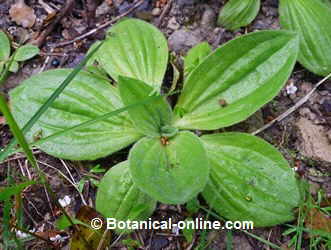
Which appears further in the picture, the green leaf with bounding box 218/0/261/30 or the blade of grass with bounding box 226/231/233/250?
the green leaf with bounding box 218/0/261/30

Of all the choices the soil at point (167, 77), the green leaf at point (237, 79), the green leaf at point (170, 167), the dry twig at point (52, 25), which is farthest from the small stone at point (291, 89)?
the dry twig at point (52, 25)

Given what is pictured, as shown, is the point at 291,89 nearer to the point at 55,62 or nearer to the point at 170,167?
the point at 170,167

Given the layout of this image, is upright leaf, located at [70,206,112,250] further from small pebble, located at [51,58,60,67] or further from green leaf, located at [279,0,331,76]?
green leaf, located at [279,0,331,76]

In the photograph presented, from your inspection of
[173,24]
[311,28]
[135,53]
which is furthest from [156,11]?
[311,28]

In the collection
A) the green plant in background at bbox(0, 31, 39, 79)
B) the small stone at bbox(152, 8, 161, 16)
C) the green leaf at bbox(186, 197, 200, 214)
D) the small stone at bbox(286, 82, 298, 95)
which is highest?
the small stone at bbox(152, 8, 161, 16)

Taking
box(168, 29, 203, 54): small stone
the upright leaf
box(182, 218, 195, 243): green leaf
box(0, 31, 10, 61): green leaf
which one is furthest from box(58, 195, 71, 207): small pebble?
box(168, 29, 203, 54): small stone
